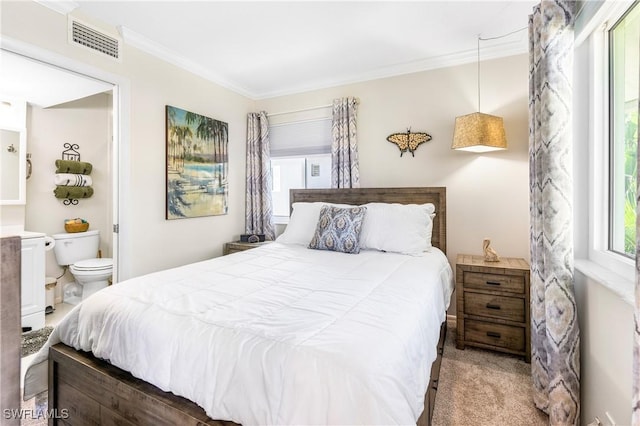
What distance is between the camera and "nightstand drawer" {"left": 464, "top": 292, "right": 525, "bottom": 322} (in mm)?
2336

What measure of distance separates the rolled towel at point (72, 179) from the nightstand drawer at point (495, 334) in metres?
4.55

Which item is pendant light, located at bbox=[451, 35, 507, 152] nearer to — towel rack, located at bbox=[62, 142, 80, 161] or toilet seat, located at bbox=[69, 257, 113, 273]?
toilet seat, located at bbox=[69, 257, 113, 273]

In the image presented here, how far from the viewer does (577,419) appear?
1.51 metres

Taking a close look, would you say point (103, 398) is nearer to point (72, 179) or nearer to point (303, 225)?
point (303, 225)

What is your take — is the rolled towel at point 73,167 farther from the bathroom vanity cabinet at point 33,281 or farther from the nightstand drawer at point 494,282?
the nightstand drawer at point 494,282

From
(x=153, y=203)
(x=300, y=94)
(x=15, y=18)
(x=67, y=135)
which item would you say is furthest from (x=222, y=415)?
(x=67, y=135)

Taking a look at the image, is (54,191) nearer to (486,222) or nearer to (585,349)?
(486,222)

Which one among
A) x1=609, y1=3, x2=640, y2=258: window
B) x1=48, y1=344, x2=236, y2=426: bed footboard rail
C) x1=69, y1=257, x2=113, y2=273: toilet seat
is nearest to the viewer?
x1=48, y1=344, x2=236, y2=426: bed footboard rail

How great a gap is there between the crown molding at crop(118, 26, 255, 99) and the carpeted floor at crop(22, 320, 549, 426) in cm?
274

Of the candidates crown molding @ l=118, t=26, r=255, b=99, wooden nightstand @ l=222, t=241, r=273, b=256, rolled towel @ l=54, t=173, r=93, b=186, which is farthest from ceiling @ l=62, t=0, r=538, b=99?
rolled towel @ l=54, t=173, r=93, b=186

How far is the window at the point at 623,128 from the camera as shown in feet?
4.42

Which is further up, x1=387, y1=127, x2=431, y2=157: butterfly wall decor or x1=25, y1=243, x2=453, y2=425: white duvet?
x1=387, y1=127, x2=431, y2=157: butterfly wall decor

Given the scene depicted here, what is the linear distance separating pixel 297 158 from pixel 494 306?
2.70m

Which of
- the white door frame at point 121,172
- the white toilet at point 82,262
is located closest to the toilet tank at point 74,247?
the white toilet at point 82,262
